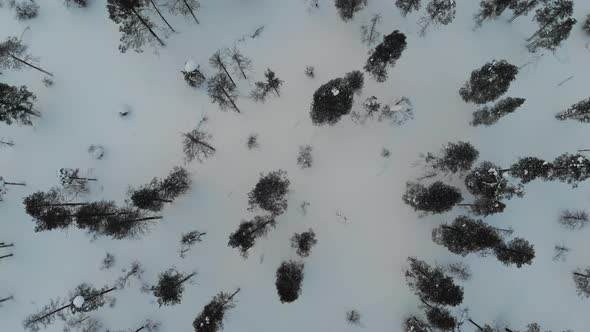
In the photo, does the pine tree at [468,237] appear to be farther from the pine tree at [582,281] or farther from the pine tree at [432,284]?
the pine tree at [582,281]

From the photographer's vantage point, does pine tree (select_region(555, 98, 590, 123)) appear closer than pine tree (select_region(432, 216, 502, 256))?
No

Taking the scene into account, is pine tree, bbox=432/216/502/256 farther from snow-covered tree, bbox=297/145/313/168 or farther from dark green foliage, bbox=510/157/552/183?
snow-covered tree, bbox=297/145/313/168

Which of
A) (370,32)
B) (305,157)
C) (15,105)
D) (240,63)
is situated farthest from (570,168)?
(15,105)

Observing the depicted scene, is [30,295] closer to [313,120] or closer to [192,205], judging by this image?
[192,205]

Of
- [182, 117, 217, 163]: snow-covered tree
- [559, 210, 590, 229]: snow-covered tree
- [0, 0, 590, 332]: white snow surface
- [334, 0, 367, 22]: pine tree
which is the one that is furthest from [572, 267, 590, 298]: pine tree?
[182, 117, 217, 163]: snow-covered tree

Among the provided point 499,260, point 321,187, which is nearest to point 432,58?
point 321,187

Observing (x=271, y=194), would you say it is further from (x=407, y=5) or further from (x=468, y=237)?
(x=407, y=5)
